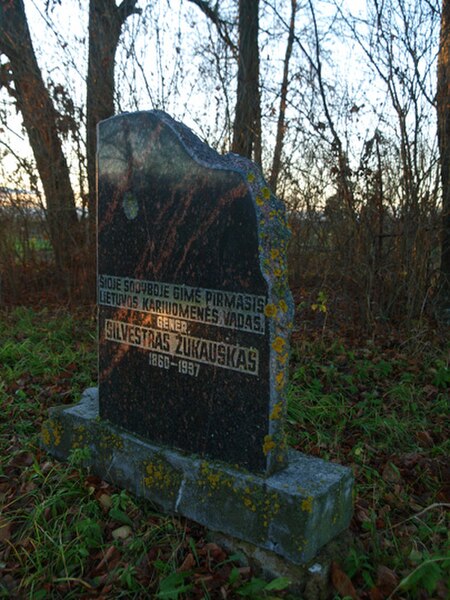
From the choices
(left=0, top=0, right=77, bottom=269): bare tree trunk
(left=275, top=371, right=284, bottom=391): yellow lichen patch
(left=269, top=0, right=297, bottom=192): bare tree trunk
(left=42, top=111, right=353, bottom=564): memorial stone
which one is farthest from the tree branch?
(left=275, top=371, right=284, bottom=391): yellow lichen patch

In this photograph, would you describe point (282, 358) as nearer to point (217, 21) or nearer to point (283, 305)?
point (283, 305)

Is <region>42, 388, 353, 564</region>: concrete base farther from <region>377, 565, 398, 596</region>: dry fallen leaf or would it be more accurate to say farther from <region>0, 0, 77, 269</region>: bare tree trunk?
<region>0, 0, 77, 269</region>: bare tree trunk

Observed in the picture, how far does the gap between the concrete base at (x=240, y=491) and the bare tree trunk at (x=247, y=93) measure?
500cm

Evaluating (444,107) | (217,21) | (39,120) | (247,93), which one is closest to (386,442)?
(444,107)

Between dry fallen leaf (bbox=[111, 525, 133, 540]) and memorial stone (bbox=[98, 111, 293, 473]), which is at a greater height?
memorial stone (bbox=[98, 111, 293, 473])

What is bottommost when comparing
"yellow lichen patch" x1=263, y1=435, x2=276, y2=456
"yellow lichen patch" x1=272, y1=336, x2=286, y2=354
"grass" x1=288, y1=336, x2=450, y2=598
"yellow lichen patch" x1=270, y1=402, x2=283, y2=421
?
"grass" x1=288, y1=336, x2=450, y2=598

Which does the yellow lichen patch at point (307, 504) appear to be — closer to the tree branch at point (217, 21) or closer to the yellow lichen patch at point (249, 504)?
the yellow lichen patch at point (249, 504)

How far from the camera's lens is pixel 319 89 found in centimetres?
642

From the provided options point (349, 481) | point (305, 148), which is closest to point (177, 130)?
point (349, 481)

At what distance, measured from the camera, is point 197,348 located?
2.90 m

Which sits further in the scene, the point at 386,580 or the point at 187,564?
the point at 187,564

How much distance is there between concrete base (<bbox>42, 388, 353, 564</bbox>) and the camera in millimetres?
2461

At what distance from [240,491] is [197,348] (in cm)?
74

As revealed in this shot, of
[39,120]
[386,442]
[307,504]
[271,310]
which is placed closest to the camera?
[307,504]
